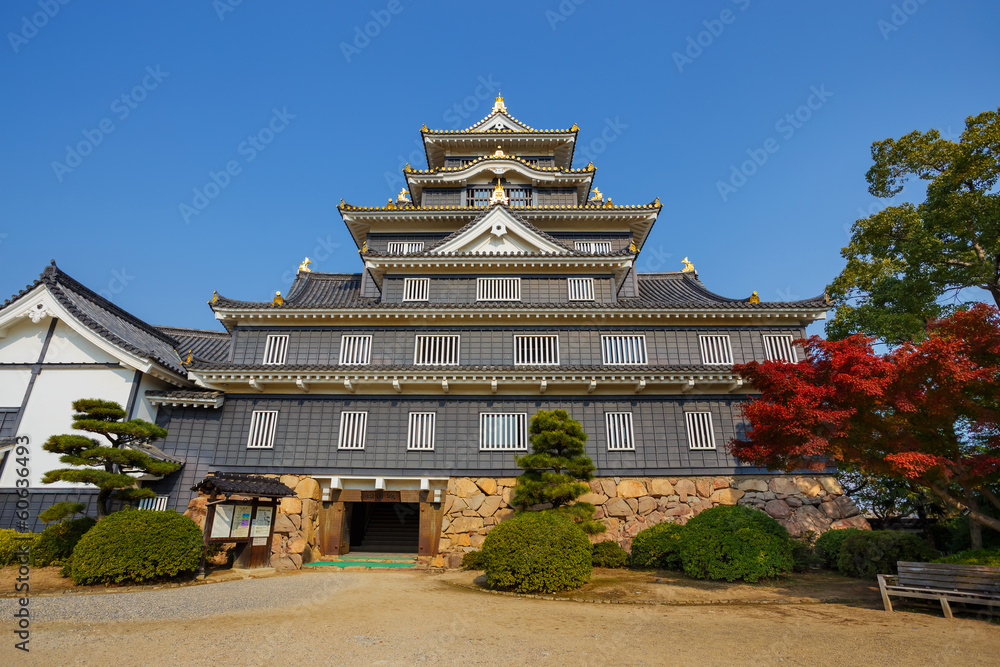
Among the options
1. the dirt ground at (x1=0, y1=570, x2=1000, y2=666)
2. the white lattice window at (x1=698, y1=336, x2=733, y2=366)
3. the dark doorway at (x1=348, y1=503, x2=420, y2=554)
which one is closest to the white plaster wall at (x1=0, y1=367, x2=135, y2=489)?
the dirt ground at (x1=0, y1=570, x2=1000, y2=666)

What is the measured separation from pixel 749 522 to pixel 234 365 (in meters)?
18.3

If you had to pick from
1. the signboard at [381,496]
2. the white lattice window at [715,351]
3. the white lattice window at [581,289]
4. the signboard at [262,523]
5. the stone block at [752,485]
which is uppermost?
the white lattice window at [581,289]

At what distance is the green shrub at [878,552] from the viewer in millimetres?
13711

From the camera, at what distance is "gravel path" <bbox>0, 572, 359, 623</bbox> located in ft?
33.5

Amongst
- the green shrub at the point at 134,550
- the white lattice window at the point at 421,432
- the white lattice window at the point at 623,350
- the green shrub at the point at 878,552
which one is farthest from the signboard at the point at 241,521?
the green shrub at the point at 878,552

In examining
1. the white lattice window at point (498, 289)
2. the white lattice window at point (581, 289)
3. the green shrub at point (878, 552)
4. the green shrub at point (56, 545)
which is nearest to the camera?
the green shrub at point (878, 552)

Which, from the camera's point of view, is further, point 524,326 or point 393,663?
point 524,326

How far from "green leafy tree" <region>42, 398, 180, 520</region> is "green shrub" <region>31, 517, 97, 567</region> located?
0.47 m

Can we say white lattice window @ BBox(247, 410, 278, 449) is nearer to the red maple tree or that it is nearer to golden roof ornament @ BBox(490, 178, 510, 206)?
golden roof ornament @ BBox(490, 178, 510, 206)

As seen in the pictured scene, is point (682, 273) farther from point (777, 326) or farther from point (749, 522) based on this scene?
point (749, 522)

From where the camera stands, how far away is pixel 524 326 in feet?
71.6

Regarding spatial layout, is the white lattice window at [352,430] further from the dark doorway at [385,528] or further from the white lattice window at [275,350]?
the white lattice window at [275,350]

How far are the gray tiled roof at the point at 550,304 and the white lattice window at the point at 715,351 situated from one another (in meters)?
1.36

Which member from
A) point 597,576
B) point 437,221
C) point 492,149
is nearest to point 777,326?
point 597,576
